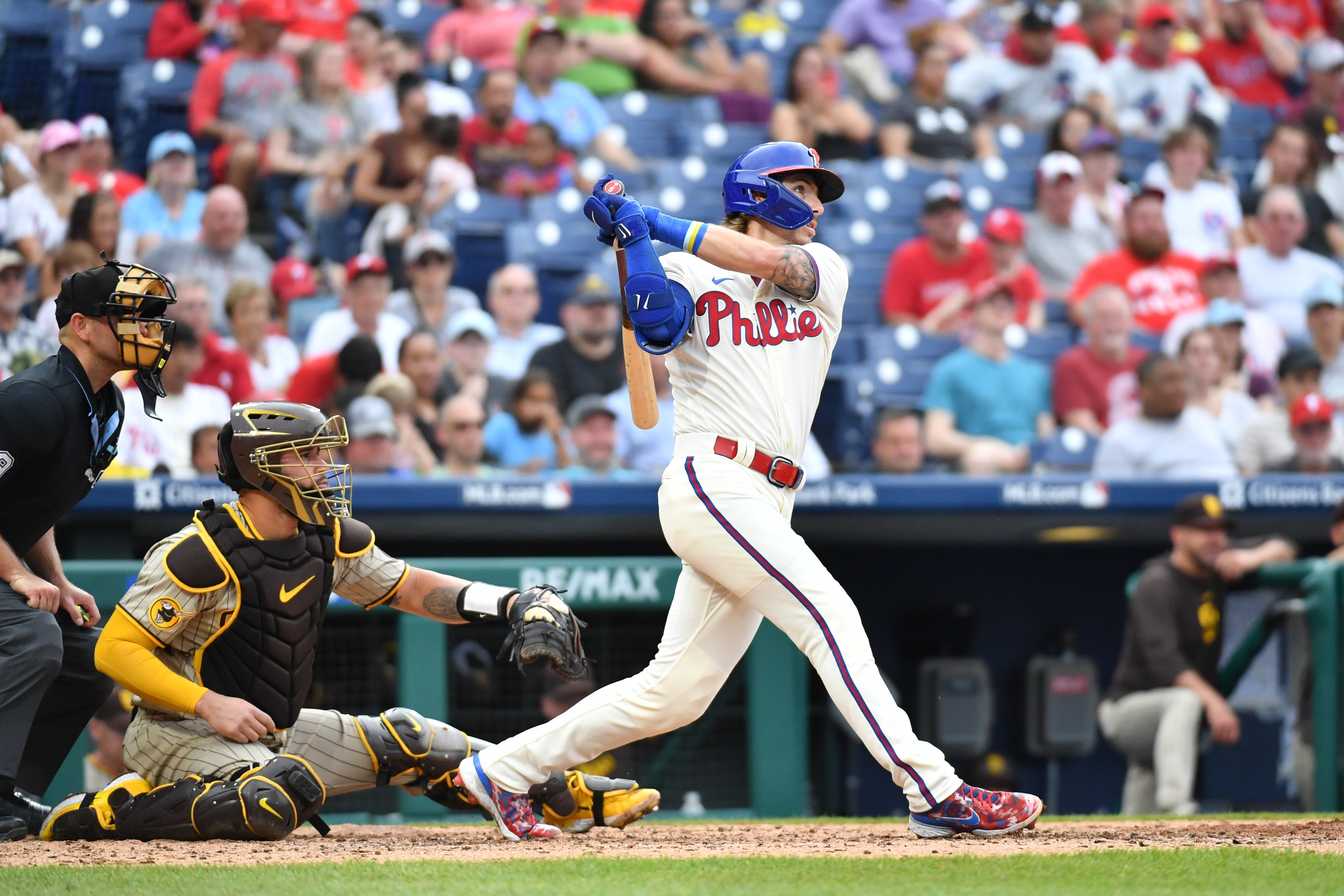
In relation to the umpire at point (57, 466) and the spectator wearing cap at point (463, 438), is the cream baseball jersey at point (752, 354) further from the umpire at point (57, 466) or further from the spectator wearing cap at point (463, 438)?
the spectator wearing cap at point (463, 438)

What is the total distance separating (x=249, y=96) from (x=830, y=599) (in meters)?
5.85

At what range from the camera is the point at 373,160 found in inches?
318

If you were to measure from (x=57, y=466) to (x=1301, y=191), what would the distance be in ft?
24.9

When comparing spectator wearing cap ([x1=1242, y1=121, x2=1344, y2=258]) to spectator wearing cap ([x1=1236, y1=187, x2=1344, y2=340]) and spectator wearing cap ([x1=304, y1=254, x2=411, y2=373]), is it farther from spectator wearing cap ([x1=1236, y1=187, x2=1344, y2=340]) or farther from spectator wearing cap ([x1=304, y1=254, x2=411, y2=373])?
spectator wearing cap ([x1=304, y1=254, x2=411, y2=373])

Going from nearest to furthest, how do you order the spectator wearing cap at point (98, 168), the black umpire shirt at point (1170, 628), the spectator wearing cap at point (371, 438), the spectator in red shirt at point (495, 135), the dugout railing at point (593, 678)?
the dugout railing at point (593, 678)
the black umpire shirt at point (1170, 628)
the spectator wearing cap at point (371, 438)
the spectator wearing cap at point (98, 168)
the spectator in red shirt at point (495, 135)

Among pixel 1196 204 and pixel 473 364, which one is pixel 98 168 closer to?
pixel 473 364

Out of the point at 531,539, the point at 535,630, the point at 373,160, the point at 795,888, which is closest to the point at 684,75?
the point at 373,160

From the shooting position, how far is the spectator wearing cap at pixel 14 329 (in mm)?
6551

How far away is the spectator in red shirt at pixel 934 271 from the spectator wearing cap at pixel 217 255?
3065 millimetres

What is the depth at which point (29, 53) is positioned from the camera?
A: 8625 millimetres

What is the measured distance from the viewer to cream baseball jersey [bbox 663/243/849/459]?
3.59 metres

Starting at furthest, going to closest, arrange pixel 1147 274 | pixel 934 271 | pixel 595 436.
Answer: pixel 1147 274, pixel 934 271, pixel 595 436

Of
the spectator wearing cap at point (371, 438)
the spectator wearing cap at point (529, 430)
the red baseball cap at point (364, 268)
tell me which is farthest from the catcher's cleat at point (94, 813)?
the red baseball cap at point (364, 268)

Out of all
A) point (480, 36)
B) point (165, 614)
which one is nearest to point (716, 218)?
point (480, 36)
